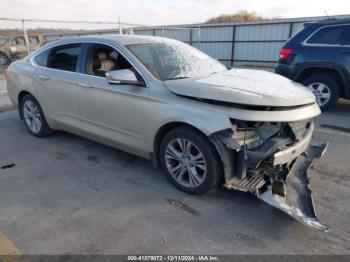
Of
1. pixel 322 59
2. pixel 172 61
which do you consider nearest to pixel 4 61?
pixel 172 61

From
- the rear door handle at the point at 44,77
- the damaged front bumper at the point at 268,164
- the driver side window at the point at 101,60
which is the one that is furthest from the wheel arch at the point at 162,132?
the rear door handle at the point at 44,77

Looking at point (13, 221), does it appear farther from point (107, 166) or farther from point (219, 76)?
point (219, 76)

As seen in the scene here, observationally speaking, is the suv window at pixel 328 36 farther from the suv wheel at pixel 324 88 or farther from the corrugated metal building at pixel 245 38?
the corrugated metal building at pixel 245 38

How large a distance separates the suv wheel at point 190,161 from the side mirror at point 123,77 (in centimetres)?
71

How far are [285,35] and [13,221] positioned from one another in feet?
46.0

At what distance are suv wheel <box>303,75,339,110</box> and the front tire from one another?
5371 millimetres

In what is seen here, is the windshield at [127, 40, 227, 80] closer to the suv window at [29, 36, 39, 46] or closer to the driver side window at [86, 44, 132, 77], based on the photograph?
the driver side window at [86, 44, 132, 77]

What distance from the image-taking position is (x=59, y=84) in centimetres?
429

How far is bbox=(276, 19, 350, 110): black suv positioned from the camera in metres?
6.07

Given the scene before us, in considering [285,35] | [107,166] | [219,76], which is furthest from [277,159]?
[285,35]

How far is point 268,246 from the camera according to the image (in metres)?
2.49

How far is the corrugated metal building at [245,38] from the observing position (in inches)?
554

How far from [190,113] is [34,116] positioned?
10.6ft

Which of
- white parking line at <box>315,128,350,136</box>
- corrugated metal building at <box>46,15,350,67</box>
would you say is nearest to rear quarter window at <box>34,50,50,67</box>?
white parking line at <box>315,128,350,136</box>
